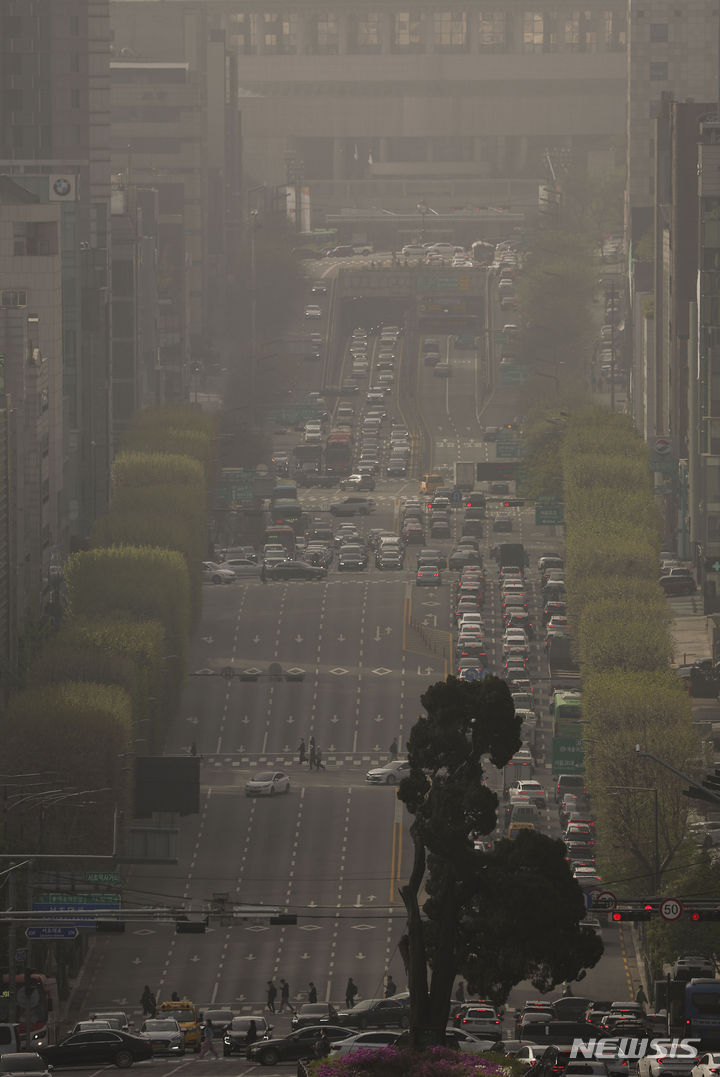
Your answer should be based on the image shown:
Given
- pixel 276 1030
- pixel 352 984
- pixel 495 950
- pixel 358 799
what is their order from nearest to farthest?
pixel 495 950, pixel 276 1030, pixel 352 984, pixel 358 799

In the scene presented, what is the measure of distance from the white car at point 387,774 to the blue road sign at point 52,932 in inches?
2641

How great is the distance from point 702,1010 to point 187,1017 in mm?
23309

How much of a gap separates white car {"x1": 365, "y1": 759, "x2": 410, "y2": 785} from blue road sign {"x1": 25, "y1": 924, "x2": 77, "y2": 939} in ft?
220

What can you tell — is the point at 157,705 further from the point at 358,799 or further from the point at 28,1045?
the point at 28,1045

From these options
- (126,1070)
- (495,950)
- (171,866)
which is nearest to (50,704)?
(171,866)

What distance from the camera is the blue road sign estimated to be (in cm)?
12438

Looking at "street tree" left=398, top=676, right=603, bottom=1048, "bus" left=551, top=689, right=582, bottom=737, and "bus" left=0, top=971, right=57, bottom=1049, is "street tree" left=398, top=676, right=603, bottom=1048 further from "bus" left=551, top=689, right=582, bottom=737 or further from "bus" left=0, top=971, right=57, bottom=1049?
"bus" left=551, top=689, right=582, bottom=737

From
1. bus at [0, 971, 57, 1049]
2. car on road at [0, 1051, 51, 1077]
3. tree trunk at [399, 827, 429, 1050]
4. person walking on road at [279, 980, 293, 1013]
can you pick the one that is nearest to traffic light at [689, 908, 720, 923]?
tree trunk at [399, 827, 429, 1050]

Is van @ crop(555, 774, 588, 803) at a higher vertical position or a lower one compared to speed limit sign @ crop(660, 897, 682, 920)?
lower

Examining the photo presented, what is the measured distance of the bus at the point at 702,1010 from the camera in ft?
415

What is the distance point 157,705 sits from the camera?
194875 millimetres

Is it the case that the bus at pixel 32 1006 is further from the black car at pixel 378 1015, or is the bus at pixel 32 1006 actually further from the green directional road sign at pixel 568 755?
the green directional road sign at pixel 568 755

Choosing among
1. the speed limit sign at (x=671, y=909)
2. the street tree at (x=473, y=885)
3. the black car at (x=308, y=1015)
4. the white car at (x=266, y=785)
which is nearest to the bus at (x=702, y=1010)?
the speed limit sign at (x=671, y=909)

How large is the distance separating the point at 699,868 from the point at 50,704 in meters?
40.9
